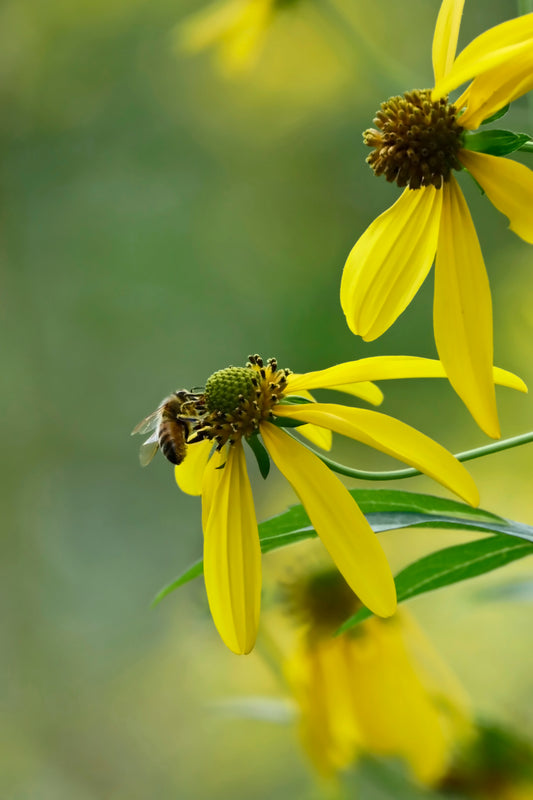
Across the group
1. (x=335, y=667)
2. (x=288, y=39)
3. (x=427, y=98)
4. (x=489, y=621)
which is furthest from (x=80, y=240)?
(x=427, y=98)

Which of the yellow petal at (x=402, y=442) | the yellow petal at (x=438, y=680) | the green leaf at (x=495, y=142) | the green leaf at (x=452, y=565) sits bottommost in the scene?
the yellow petal at (x=438, y=680)

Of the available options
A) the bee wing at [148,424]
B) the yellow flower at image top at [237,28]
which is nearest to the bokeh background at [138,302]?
the yellow flower at image top at [237,28]

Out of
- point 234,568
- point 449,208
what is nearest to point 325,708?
point 234,568

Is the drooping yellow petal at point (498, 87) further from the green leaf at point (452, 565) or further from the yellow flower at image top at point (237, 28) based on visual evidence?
the yellow flower at image top at point (237, 28)

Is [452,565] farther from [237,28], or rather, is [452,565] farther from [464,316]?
[237,28]

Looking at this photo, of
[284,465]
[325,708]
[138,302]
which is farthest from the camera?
[138,302]

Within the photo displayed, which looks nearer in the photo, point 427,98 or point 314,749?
point 427,98

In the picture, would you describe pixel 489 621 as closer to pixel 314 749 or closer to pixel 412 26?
pixel 314 749

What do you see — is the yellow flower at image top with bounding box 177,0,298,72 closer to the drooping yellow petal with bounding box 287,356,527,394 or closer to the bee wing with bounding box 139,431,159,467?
the bee wing with bounding box 139,431,159,467
